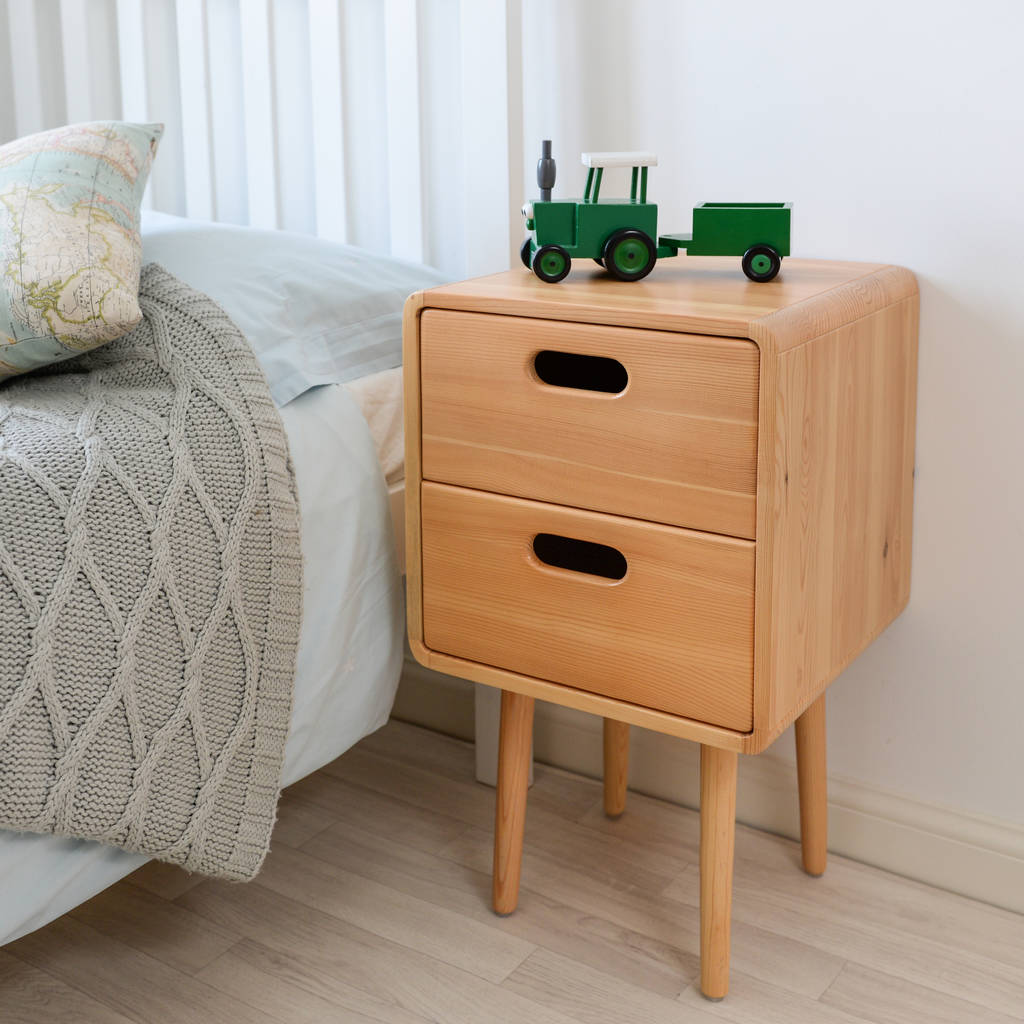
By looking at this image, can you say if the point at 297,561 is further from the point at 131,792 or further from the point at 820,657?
the point at 820,657

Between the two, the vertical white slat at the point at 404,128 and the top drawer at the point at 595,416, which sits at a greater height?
the vertical white slat at the point at 404,128

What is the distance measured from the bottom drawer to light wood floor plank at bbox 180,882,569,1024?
33 centimetres

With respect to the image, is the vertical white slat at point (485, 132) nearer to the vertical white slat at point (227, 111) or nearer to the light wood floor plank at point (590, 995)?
the vertical white slat at point (227, 111)

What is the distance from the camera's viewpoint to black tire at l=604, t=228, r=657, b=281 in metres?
1.13

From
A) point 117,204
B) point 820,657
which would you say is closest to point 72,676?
point 117,204

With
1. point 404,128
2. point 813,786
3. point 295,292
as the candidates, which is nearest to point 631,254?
point 295,292

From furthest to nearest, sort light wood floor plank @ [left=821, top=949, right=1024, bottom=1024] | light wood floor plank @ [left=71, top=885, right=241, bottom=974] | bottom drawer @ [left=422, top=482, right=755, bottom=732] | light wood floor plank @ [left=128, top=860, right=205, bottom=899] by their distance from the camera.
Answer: light wood floor plank @ [left=128, top=860, right=205, bottom=899], light wood floor plank @ [left=71, top=885, right=241, bottom=974], light wood floor plank @ [left=821, top=949, right=1024, bottom=1024], bottom drawer @ [left=422, top=482, right=755, bottom=732]

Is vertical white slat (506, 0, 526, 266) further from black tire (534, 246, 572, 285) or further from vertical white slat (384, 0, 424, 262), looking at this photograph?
black tire (534, 246, 572, 285)

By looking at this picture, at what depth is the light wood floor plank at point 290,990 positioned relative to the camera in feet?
3.76

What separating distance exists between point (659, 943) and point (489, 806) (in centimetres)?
34

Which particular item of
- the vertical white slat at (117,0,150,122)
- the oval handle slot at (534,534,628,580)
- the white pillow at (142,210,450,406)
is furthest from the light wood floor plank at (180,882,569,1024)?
the vertical white slat at (117,0,150,122)

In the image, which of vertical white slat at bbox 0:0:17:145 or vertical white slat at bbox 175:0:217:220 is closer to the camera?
vertical white slat at bbox 175:0:217:220

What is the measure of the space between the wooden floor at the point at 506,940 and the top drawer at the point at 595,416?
0.50m

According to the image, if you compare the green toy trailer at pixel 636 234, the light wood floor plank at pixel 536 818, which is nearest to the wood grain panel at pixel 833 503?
the green toy trailer at pixel 636 234
